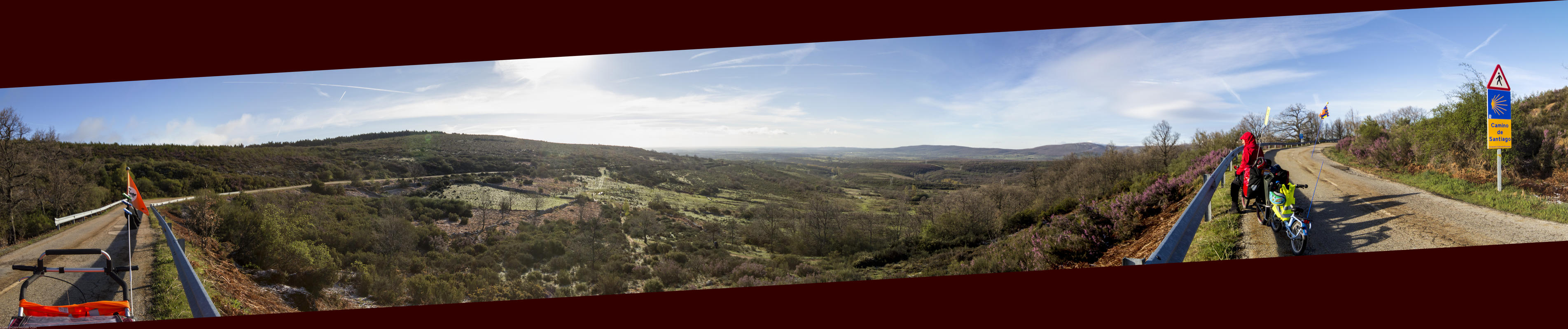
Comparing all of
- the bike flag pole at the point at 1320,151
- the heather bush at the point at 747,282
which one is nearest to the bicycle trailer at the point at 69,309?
the heather bush at the point at 747,282

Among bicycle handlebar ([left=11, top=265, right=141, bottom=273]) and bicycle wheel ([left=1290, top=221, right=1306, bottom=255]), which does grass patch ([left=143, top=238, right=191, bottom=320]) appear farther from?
bicycle wheel ([left=1290, top=221, right=1306, bottom=255])

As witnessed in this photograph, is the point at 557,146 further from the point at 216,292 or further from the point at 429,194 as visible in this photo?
the point at 216,292

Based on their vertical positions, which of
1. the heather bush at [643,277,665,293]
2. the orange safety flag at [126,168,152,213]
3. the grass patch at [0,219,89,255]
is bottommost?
the heather bush at [643,277,665,293]

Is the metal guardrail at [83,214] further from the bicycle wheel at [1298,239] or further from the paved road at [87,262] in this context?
the bicycle wheel at [1298,239]

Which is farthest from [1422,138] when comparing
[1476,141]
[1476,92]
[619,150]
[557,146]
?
[557,146]

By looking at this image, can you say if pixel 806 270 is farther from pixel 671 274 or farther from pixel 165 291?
pixel 165 291

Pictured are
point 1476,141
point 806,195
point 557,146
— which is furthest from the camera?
point 806,195

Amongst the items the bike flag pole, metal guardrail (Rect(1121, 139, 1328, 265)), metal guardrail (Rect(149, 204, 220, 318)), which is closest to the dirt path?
metal guardrail (Rect(149, 204, 220, 318))
